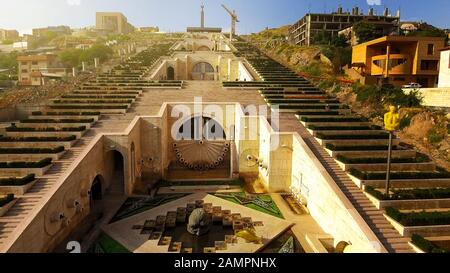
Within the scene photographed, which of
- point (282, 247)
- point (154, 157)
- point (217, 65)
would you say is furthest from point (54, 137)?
point (217, 65)

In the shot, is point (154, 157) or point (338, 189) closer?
point (338, 189)

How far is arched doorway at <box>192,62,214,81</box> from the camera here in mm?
69062

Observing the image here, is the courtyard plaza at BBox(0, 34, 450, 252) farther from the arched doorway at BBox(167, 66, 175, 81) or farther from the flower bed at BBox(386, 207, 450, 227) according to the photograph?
the arched doorway at BBox(167, 66, 175, 81)

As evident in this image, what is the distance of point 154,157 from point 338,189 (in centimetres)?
1625

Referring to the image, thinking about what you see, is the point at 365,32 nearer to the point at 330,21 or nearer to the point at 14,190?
the point at 330,21

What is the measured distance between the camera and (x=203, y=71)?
227 feet

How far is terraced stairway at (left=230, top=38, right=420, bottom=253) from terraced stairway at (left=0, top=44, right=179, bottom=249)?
46.4ft

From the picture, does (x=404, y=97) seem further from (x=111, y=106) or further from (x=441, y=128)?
(x=111, y=106)

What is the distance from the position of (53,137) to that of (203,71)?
46.4 meters

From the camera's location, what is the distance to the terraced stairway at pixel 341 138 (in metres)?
18.2

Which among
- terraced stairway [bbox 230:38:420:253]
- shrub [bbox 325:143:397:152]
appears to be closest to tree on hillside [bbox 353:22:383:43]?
terraced stairway [bbox 230:38:420:253]

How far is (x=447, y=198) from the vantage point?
1888 centimetres

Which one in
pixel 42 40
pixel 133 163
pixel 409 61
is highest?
pixel 42 40

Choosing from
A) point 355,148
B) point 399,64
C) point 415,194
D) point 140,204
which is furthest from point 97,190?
point 399,64
